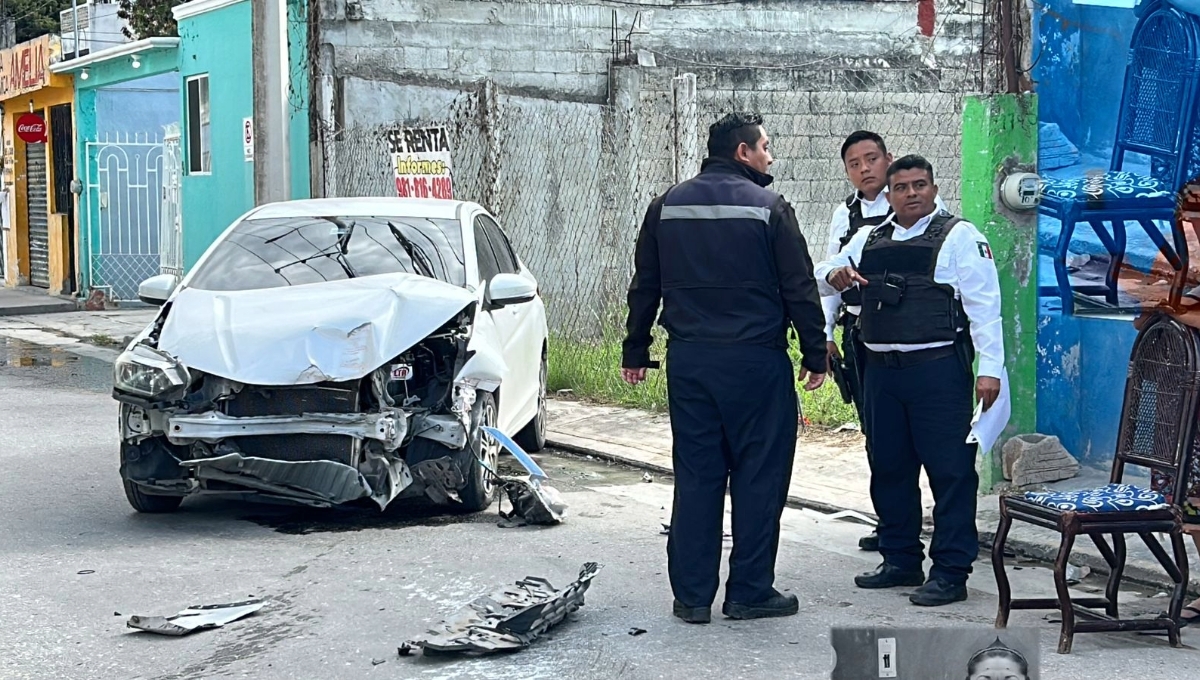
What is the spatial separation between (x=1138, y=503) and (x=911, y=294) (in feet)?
3.98

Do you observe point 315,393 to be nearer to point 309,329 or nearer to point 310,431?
point 310,431

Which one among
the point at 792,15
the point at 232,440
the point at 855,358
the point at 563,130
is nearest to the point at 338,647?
the point at 232,440

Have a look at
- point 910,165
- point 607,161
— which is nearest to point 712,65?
point 607,161

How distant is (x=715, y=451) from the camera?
577 centimetres

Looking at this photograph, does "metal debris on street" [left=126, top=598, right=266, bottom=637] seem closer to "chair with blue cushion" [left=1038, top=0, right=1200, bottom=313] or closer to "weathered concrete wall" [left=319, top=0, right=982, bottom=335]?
"chair with blue cushion" [left=1038, top=0, right=1200, bottom=313]

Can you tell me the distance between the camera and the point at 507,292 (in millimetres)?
8094

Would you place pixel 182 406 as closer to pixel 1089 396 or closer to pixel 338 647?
pixel 338 647

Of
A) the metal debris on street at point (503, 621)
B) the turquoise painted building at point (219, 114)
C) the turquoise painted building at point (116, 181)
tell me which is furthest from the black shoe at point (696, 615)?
the turquoise painted building at point (116, 181)

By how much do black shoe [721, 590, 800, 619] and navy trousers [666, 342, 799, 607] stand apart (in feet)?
0.08

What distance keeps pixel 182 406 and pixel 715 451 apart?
281cm

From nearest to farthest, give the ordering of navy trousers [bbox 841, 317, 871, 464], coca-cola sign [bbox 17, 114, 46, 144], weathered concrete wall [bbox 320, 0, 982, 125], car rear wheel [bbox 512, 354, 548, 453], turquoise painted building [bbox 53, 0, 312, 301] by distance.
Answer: navy trousers [bbox 841, 317, 871, 464] → car rear wheel [bbox 512, 354, 548, 453] → weathered concrete wall [bbox 320, 0, 982, 125] → turquoise painted building [bbox 53, 0, 312, 301] → coca-cola sign [bbox 17, 114, 46, 144]

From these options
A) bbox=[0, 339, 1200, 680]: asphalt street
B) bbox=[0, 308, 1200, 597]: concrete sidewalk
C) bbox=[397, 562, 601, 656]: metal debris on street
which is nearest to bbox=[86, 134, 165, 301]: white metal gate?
bbox=[0, 308, 1200, 597]: concrete sidewalk

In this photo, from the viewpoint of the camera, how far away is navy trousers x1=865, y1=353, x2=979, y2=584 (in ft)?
19.5

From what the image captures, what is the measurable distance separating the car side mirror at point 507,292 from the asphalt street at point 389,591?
3.70 feet
